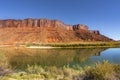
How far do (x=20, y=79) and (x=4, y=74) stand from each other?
0.79 meters

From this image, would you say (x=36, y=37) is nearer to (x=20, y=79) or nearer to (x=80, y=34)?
(x=80, y=34)

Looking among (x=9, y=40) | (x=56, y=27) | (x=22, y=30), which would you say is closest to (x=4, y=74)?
(x=9, y=40)

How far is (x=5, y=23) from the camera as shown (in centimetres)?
15188

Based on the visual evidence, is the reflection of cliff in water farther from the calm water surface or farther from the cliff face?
the cliff face

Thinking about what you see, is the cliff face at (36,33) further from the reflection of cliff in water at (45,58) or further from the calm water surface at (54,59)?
the calm water surface at (54,59)

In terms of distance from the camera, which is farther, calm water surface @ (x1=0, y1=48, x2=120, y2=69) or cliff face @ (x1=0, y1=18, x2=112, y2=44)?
cliff face @ (x1=0, y1=18, x2=112, y2=44)

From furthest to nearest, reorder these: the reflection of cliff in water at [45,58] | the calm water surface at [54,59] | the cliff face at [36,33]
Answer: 1. the cliff face at [36,33]
2. the reflection of cliff in water at [45,58]
3. the calm water surface at [54,59]

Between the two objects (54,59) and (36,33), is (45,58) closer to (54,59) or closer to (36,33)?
(54,59)

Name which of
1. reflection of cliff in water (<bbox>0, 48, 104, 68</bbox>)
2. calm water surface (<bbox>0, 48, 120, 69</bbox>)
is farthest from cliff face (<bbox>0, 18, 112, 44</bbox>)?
calm water surface (<bbox>0, 48, 120, 69</bbox>)

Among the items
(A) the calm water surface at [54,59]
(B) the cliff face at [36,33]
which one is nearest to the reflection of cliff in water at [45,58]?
(A) the calm water surface at [54,59]

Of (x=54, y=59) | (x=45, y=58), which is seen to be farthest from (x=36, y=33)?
(x=54, y=59)

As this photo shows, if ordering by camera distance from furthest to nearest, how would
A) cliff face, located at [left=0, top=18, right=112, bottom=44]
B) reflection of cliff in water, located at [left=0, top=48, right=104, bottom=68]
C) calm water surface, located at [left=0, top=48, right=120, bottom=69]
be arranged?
cliff face, located at [left=0, top=18, right=112, bottom=44], reflection of cliff in water, located at [left=0, top=48, right=104, bottom=68], calm water surface, located at [left=0, top=48, right=120, bottom=69]

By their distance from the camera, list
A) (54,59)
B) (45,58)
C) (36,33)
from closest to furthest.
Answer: (54,59), (45,58), (36,33)

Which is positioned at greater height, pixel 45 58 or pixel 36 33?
pixel 36 33
